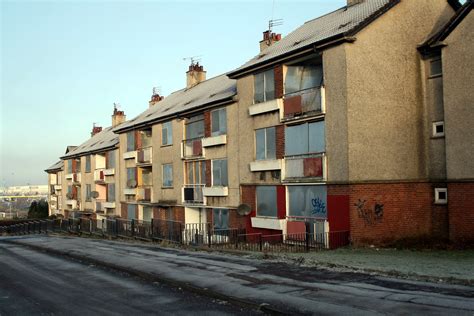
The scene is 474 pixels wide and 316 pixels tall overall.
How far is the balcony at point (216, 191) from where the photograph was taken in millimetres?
25984

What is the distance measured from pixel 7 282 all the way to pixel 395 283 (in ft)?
35.5

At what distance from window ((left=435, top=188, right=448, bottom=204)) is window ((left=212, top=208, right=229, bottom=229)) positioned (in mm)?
11206

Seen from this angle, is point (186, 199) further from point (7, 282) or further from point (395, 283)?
point (395, 283)

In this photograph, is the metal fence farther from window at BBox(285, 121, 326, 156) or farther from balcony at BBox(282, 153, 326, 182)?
window at BBox(285, 121, 326, 156)

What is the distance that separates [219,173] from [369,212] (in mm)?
10845

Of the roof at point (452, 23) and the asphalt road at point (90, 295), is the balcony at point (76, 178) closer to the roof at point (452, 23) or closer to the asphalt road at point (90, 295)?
the asphalt road at point (90, 295)

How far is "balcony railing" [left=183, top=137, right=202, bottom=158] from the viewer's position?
29041 millimetres

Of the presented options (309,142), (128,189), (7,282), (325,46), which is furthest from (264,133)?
(128,189)

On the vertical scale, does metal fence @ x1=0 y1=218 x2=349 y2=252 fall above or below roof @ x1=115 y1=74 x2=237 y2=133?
below

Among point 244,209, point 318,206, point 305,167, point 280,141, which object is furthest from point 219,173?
point 318,206

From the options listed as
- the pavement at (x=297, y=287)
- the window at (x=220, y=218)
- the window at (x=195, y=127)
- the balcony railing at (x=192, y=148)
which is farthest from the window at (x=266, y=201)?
the window at (x=195, y=127)

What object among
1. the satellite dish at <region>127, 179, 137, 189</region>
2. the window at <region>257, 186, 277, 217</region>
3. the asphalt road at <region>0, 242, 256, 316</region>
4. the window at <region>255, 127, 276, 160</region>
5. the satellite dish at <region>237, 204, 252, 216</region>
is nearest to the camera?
the asphalt road at <region>0, 242, 256, 316</region>

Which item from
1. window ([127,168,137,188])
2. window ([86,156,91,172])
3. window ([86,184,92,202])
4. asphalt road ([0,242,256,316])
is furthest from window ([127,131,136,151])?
asphalt road ([0,242,256,316])

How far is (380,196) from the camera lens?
60.8 feet
